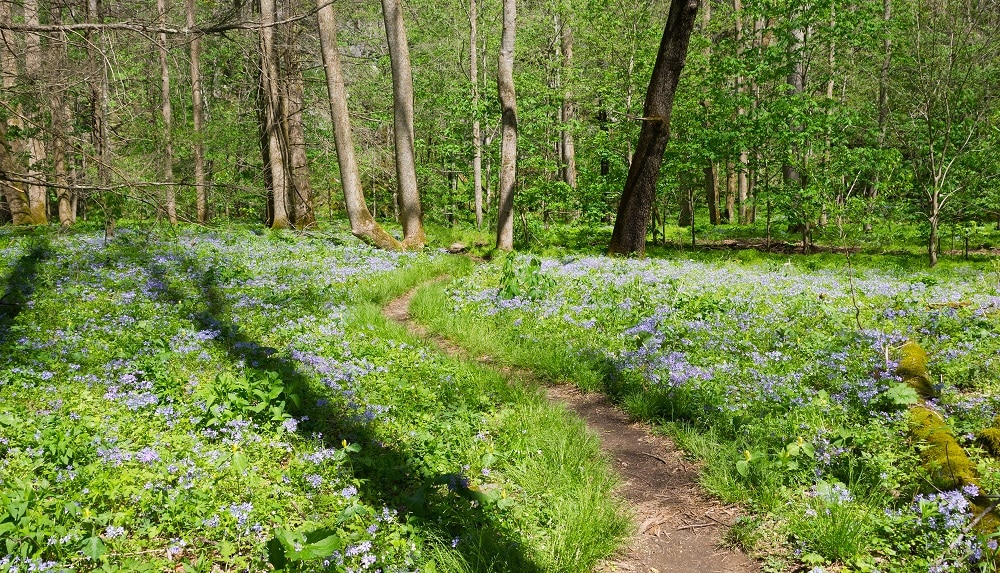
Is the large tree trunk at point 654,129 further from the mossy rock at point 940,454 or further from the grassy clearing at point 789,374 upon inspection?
the mossy rock at point 940,454


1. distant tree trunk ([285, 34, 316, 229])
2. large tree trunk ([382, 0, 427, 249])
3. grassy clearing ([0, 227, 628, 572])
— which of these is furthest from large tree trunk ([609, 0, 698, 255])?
distant tree trunk ([285, 34, 316, 229])

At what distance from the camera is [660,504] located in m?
3.89

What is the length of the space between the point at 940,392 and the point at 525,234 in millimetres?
11483

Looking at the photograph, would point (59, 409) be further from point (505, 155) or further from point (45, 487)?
point (505, 155)

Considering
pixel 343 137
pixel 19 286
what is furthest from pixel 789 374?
pixel 343 137

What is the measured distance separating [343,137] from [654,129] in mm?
7352

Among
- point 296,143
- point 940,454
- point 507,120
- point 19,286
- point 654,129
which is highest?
point 296,143

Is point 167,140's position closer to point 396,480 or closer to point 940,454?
point 396,480

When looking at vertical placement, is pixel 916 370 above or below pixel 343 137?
below

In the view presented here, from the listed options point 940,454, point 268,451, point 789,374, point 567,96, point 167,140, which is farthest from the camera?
point 567,96

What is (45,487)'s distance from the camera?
10.3 feet

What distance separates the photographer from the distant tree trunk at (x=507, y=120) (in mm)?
12023

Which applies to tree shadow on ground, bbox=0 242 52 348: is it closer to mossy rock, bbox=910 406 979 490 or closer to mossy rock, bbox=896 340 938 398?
mossy rock, bbox=910 406 979 490

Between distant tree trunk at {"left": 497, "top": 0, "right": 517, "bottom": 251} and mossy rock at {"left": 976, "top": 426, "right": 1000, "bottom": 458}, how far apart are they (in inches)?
407
